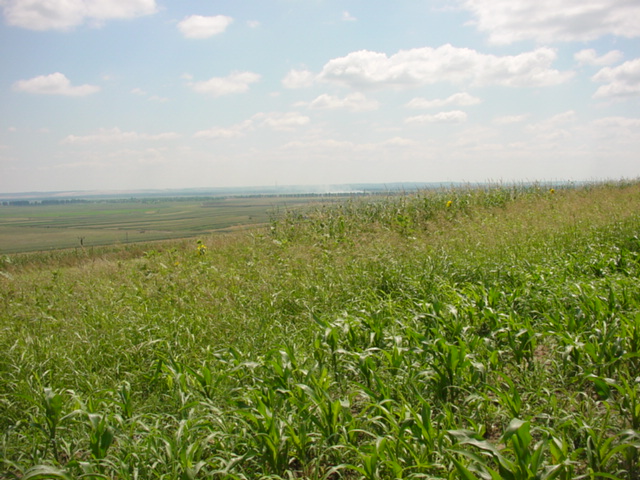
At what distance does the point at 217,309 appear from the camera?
518 centimetres

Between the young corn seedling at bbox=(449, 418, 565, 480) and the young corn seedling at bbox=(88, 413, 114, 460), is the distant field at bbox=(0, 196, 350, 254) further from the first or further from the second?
the young corn seedling at bbox=(449, 418, 565, 480)

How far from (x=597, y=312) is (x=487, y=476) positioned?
2504mm

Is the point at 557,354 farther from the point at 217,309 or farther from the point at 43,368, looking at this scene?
the point at 43,368

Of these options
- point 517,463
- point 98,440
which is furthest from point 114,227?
point 517,463

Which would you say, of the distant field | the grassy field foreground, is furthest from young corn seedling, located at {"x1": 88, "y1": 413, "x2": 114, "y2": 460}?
the distant field

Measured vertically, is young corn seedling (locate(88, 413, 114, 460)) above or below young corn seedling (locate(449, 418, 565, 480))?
below

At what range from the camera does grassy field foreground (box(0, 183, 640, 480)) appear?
2.29m

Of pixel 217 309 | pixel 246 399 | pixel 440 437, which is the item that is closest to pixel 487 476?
pixel 440 437

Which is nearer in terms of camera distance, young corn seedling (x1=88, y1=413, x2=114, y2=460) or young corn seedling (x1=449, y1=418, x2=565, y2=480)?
young corn seedling (x1=449, y1=418, x2=565, y2=480)

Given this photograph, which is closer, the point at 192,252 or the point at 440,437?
the point at 440,437

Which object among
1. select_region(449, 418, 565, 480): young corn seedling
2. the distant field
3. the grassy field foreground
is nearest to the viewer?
select_region(449, 418, 565, 480): young corn seedling

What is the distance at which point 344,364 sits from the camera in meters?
3.39

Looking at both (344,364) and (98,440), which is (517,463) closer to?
(344,364)

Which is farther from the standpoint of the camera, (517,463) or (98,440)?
(98,440)
